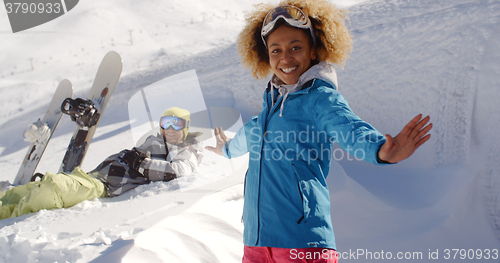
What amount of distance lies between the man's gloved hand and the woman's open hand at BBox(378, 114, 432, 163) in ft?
7.88

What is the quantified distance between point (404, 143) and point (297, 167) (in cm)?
34

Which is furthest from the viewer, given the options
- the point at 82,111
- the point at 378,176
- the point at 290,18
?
the point at 82,111

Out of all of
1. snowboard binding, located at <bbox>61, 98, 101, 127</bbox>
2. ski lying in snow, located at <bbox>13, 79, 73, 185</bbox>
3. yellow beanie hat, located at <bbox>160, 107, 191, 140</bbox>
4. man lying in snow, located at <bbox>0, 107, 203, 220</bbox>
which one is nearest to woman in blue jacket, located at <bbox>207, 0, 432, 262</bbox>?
man lying in snow, located at <bbox>0, 107, 203, 220</bbox>

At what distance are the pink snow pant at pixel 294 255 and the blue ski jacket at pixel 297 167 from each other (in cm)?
3

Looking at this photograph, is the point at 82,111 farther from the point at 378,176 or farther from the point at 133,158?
the point at 378,176

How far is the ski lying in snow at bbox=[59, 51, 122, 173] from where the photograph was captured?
3.36 metres

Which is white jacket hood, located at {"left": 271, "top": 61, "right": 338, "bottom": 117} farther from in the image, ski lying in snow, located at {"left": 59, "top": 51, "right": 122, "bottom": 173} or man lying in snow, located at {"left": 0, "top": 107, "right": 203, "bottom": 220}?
ski lying in snow, located at {"left": 59, "top": 51, "right": 122, "bottom": 173}

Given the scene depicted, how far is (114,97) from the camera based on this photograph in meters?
6.36

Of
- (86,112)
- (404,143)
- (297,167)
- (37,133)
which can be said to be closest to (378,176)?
(297,167)

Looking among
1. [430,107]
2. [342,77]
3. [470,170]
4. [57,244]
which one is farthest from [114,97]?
[470,170]

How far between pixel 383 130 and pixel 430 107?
0.55m

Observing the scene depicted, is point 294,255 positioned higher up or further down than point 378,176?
higher up

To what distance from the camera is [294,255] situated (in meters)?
0.94

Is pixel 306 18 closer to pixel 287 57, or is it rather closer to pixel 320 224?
pixel 287 57
